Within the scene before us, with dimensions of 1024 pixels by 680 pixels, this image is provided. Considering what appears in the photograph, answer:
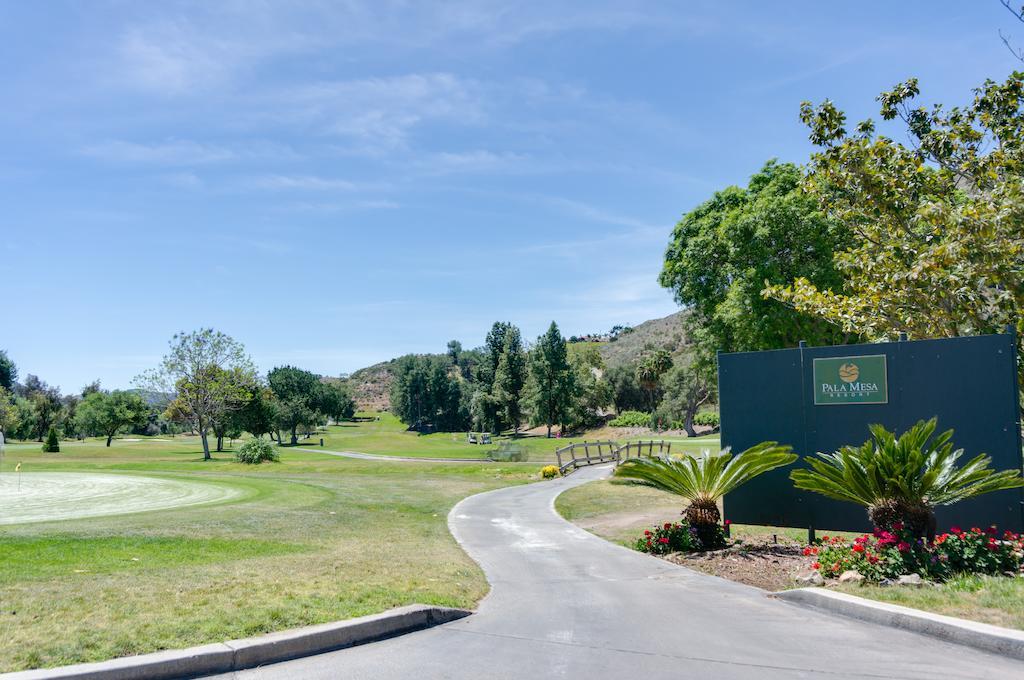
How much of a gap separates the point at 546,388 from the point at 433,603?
72.7m

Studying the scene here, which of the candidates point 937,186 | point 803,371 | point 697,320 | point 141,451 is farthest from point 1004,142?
point 141,451

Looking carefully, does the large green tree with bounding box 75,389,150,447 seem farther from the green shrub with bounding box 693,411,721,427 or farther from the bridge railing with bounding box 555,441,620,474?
the green shrub with bounding box 693,411,721,427

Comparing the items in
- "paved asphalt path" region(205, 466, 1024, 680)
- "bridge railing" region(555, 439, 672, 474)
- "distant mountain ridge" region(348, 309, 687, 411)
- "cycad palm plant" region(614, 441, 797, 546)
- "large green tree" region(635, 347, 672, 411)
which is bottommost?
"bridge railing" region(555, 439, 672, 474)

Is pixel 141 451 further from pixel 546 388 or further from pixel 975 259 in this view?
pixel 975 259

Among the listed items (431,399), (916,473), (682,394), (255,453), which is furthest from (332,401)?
(916,473)

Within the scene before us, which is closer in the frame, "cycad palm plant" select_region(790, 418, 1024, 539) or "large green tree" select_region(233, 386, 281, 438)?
"cycad palm plant" select_region(790, 418, 1024, 539)

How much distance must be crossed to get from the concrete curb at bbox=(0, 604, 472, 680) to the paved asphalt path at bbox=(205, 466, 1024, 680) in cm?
14

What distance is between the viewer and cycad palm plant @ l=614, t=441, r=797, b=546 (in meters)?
11.4

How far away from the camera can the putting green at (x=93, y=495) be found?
51.1 ft

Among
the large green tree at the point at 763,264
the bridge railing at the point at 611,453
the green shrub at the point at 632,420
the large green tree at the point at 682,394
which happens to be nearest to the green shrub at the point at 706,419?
the large green tree at the point at 682,394

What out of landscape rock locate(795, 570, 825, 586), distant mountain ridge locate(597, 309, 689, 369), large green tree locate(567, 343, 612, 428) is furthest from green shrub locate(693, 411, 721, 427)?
landscape rock locate(795, 570, 825, 586)

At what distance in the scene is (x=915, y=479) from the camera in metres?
9.30

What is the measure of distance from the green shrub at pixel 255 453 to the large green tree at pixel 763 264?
83.7 feet

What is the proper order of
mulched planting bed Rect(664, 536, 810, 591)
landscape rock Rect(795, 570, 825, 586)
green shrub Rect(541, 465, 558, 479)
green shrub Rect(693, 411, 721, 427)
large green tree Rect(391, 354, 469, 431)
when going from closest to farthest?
landscape rock Rect(795, 570, 825, 586)
mulched planting bed Rect(664, 536, 810, 591)
green shrub Rect(541, 465, 558, 479)
green shrub Rect(693, 411, 721, 427)
large green tree Rect(391, 354, 469, 431)
